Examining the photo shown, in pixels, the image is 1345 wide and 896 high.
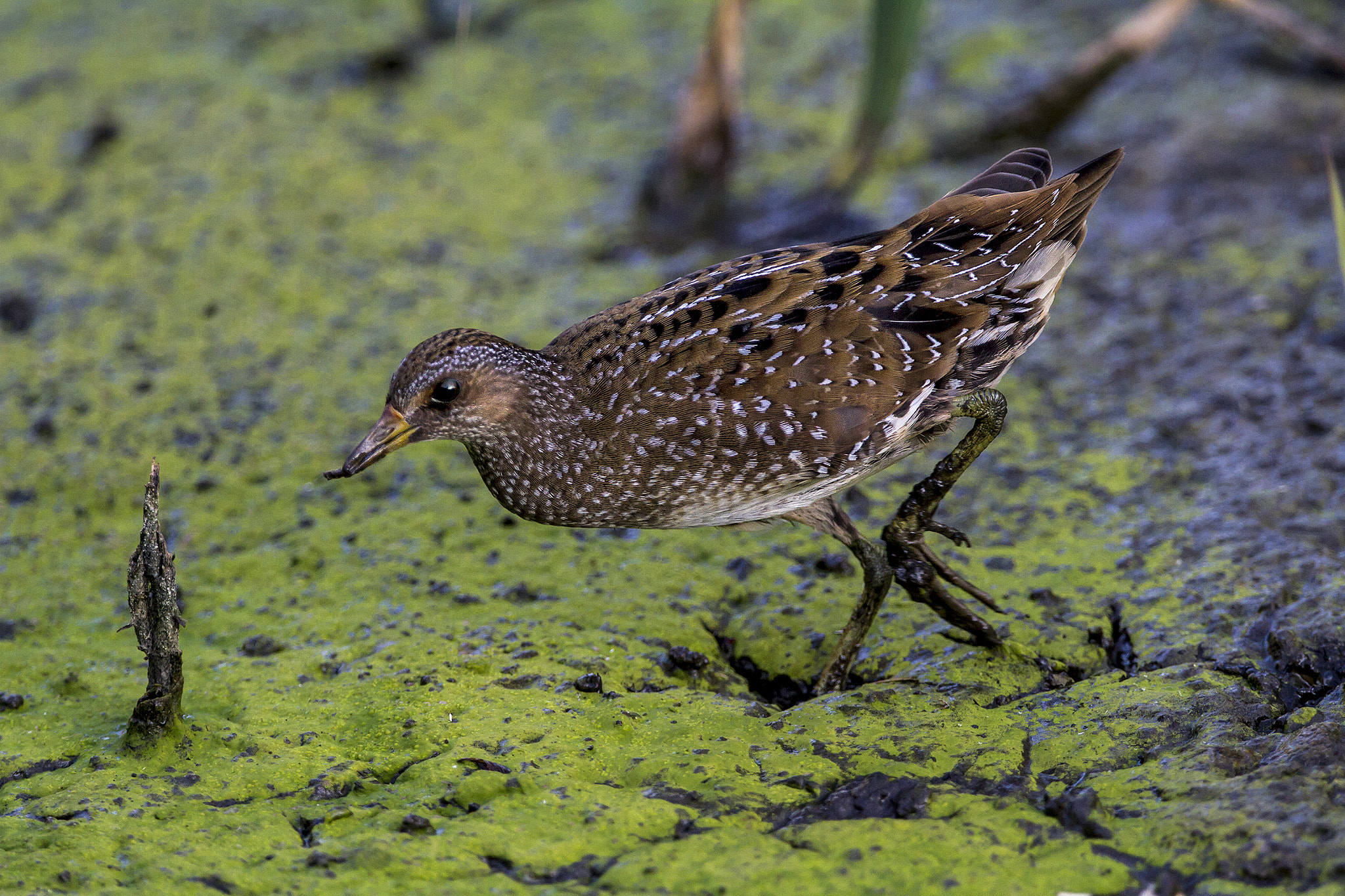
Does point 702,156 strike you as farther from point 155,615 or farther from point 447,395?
point 155,615

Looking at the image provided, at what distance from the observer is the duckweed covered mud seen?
2859 millimetres

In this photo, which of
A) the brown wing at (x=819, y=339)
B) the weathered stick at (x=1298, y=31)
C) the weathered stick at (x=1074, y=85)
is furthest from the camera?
the weathered stick at (x=1074, y=85)

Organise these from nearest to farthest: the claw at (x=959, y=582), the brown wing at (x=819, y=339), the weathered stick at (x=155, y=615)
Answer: the weathered stick at (x=155, y=615) < the brown wing at (x=819, y=339) < the claw at (x=959, y=582)

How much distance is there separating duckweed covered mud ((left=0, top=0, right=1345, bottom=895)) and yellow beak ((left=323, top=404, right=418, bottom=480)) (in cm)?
58

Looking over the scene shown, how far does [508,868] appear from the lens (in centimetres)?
278

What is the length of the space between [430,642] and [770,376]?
125cm

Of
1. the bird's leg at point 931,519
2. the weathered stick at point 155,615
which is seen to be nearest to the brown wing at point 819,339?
the bird's leg at point 931,519

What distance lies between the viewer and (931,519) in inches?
148

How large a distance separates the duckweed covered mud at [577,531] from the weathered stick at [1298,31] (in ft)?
0.47

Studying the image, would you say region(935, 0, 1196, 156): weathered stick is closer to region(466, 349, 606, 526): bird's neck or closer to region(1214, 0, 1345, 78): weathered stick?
region(1214, 0, 1345, 78): weathered stick

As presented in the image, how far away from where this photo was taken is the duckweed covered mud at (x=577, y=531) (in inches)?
113

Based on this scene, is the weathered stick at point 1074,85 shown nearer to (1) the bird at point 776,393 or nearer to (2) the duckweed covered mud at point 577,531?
(2) the duckweed covered mud at point 577,531

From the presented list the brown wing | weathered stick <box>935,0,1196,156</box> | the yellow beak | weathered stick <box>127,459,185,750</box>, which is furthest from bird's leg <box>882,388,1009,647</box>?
weathered stick <box>935,0,1196,156</box>

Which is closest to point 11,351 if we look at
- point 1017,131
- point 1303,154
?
point 1017,131
